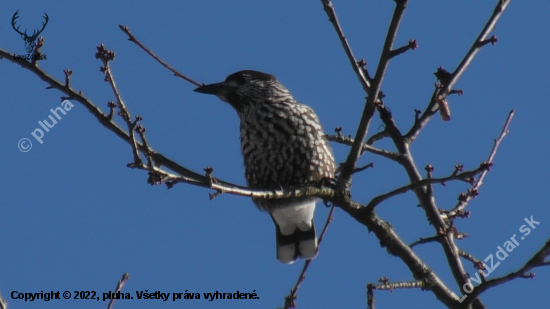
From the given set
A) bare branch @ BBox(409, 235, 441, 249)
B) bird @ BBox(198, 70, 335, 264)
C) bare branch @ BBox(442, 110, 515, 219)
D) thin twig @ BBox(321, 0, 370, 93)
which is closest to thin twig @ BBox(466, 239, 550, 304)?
bare branch @ BBox(409, 235, 441, 249)

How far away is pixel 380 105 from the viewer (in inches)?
152

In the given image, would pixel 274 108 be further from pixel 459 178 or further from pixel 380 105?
pixel 459 178

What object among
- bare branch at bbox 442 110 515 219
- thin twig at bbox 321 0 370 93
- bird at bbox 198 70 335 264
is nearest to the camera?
thin twig at bbox 321 0 370 93

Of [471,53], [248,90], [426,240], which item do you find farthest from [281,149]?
[471,53]

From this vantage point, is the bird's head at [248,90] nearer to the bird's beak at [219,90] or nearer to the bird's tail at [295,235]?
the bird's beak at [219,90]

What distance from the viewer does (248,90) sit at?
621 cm

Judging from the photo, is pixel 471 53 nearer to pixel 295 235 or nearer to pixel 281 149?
pixel 281 149

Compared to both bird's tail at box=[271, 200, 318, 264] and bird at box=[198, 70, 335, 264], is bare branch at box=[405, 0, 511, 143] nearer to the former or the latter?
Result: bird at box=[198, 70, 335, 264]

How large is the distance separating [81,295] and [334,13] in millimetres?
2630

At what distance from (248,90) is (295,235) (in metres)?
1.38

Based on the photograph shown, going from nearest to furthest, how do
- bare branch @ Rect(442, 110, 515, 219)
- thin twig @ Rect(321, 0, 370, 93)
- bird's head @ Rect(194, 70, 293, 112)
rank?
1. thin twig @ Rect(321, 0, 370, 93)
2. bare branch @ Rect(442, 110, 515, 219)
3. bird's head @ Rect(194, 70, 293, 112)

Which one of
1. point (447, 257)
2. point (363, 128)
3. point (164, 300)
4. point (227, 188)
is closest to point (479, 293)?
point (447, 257)

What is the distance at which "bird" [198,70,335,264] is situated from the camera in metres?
5.54

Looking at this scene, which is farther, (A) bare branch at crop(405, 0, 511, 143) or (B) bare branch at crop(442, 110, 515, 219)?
(B) bare branch at crop(442, 110, 515, 219)
